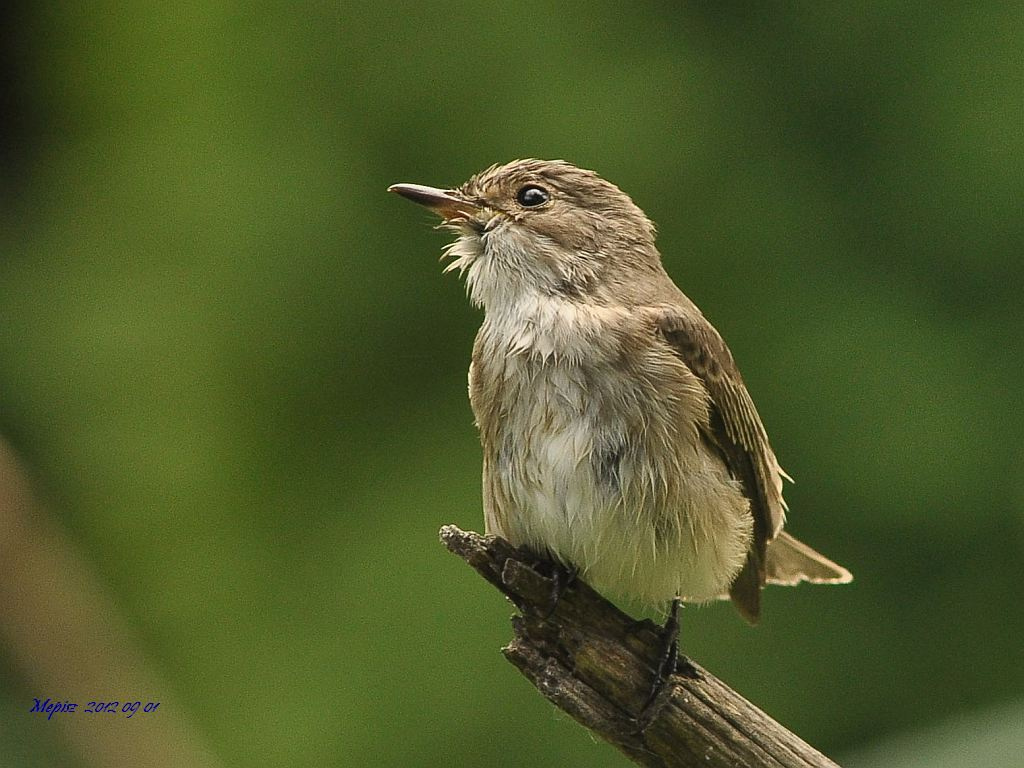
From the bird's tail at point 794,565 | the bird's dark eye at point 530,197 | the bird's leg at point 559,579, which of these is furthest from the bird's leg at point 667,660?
the bird's dark eye at point 530,197

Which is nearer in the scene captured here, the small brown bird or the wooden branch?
the wooden branch

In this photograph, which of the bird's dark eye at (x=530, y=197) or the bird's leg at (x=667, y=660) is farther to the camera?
the bird's dark eye at (x=530, y=197)

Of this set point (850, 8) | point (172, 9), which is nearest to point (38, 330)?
point (172, 9)

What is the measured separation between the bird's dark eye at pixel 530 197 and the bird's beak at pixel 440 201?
14 cm

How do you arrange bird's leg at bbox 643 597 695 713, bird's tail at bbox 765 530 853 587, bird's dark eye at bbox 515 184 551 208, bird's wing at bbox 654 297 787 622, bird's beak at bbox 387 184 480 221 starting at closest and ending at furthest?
1. bird's leg at bbox 643 597 695 713
2. bird's wing at bbox 654 297 787 622
3. bird's beak at bbox 387 184 480 221
4. bird's dark eye at bbox 515 184 551 208
5. bird's tail at bbox 765 530 853 587

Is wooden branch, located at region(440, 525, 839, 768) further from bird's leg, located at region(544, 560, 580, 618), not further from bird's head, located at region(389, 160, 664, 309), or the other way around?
bird's head, located at region(389, 160, 664, 309)

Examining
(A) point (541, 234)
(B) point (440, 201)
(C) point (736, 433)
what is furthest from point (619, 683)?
(B) point (440, 201)

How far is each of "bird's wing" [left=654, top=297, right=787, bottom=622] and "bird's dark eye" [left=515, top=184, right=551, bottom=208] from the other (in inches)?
20.1

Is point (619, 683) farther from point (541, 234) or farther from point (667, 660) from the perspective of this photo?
point (541, 234)

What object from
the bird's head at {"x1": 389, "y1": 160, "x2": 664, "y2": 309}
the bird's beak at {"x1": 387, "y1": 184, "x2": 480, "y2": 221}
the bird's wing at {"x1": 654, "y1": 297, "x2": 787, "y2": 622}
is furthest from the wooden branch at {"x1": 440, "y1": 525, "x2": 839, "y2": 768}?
the bird's beak at {"x1": 387, "y1": 184, "x2": 480, "y2": 221}

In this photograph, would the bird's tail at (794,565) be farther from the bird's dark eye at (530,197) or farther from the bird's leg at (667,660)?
the bird's dark eye at (530,197)

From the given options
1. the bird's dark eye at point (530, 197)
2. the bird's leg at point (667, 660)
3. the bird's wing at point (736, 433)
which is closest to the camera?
the bird's leg at point (667, 660)

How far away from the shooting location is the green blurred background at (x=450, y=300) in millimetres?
5551

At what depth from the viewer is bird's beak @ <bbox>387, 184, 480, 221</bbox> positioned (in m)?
4.46
